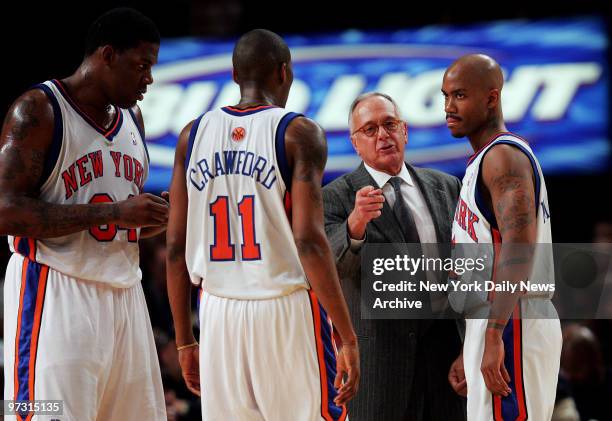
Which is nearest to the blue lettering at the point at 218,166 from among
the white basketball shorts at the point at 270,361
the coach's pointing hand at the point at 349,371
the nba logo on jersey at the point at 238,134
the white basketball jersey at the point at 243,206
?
the white basketball jersey at the point at 243,206

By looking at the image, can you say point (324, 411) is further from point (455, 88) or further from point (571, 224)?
point (571, 224)

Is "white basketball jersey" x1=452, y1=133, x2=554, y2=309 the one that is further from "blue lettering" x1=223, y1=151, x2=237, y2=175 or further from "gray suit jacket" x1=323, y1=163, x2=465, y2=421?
"blue lettering" x1=223, y1=151, x2=237, y2=175

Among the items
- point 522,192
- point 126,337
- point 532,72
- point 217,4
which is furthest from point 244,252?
point 217,4

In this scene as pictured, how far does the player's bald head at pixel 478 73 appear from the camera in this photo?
4176 mm

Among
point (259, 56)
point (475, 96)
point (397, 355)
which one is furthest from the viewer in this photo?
point (397, 355)

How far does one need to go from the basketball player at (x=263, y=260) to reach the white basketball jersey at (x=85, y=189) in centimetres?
35

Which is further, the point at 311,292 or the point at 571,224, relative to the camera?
the point at 571,224

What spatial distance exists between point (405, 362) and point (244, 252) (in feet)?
4.13

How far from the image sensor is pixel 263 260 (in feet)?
12.3

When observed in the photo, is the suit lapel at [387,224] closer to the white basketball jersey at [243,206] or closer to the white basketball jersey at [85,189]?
the white basketball jersey at [243,206]

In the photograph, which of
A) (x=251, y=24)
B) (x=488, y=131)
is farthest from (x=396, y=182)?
(x=251, y=24)

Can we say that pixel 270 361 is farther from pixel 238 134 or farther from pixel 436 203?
pixel 436 203

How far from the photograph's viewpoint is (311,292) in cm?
376

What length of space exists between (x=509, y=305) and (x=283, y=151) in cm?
116
